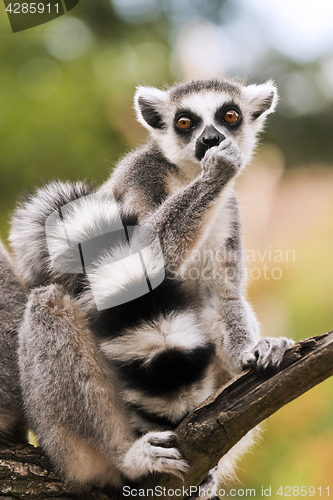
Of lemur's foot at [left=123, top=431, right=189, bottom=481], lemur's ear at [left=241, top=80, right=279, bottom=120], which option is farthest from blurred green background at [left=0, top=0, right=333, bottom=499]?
lemur's foot at [left=123, top=431, right=189, bottom=481]

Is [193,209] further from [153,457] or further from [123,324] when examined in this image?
[153,457]

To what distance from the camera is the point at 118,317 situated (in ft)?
5.76

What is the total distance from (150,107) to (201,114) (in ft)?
1.36

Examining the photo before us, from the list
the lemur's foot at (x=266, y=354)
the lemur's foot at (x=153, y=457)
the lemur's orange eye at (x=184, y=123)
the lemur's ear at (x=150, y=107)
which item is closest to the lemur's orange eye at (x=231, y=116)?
the lemur's orange eye at (x=184, y=123)

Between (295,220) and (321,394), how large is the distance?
1.58m

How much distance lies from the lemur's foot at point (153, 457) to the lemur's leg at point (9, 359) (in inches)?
26.8

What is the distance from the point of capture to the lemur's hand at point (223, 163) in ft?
6.79

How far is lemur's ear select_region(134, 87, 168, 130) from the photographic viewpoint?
→ 9.62ft

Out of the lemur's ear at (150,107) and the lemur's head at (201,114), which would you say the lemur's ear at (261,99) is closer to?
the lemur's head at (201,114)

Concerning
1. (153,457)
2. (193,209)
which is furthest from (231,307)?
(153,457)

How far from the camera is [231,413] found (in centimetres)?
169

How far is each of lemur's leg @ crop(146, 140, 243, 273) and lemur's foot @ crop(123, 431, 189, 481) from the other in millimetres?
707

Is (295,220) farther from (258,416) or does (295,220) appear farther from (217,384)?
(258,416)

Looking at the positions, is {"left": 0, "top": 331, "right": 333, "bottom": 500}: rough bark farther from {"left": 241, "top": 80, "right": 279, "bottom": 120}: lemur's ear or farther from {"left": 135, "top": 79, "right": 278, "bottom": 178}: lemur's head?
{"left": 241, "top": 80, "right": 279, "bottom": 120}: lemur's ear
